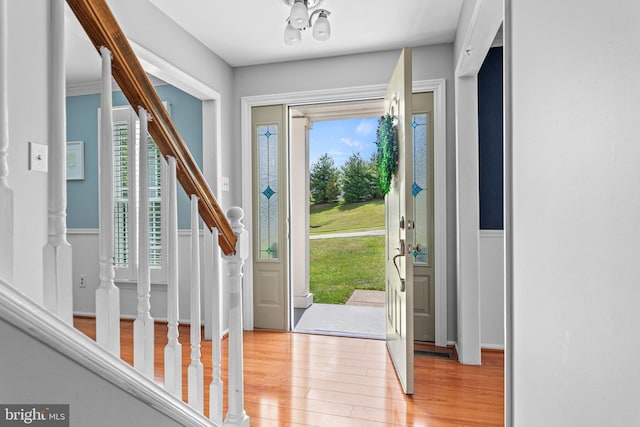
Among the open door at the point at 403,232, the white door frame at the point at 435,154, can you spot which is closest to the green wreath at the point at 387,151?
the open door at the point at 403,232

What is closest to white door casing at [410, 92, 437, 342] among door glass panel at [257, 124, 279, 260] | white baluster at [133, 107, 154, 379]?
door glass panel at [257, 124, 279, 260]

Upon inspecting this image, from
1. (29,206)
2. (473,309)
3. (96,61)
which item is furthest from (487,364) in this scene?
(96,61)

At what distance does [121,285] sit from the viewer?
3838 mm

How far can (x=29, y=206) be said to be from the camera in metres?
1.60

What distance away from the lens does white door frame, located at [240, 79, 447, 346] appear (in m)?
3.03

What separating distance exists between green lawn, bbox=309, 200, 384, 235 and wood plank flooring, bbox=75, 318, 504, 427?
3.21 m

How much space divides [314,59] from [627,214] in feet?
10.3

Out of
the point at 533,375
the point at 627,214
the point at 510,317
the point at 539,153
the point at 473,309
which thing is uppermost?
the point at 539,153

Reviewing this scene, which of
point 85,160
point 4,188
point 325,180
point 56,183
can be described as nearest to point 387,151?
point 56,183

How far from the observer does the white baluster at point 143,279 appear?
3.17 feet

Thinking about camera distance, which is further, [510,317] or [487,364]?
[487,364]

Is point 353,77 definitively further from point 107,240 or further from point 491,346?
point 107,240

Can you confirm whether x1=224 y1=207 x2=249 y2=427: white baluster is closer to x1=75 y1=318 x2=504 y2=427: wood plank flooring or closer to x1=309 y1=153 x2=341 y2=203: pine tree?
x1=75 y1=318 x2=504 y2=427: wood plank flooring

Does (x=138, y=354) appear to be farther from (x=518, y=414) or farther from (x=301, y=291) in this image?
(x=301, y=291)
